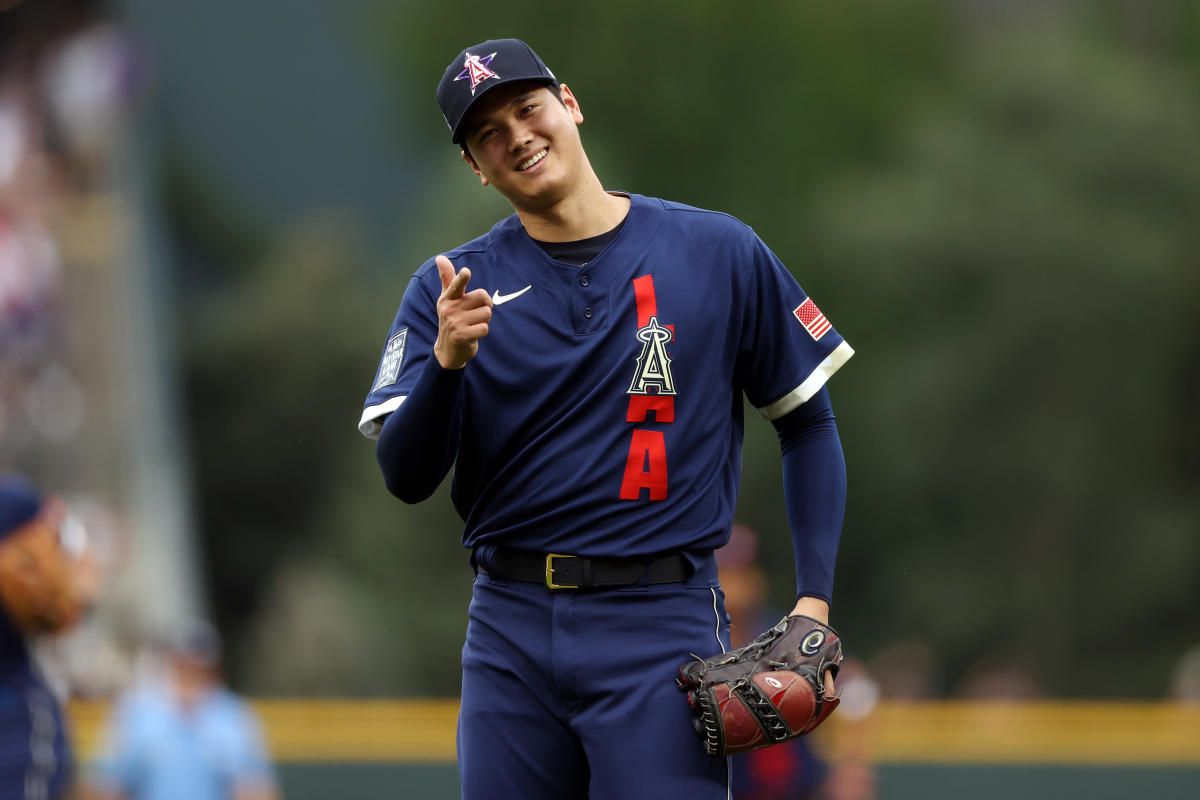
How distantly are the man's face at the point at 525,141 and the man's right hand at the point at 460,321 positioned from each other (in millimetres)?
379

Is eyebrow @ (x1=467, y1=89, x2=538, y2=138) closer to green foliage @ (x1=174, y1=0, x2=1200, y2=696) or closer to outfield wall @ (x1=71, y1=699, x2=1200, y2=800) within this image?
outfield wall @ (x1=71, y1=699, x2=1200, y2=800)

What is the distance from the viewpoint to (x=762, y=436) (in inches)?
974

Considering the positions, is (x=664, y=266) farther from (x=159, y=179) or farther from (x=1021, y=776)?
(x=159, y=179)

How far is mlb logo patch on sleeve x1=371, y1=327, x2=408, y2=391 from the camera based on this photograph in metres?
3.87

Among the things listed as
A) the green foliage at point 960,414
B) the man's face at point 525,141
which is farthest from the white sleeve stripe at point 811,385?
the green foliage at point 960,414

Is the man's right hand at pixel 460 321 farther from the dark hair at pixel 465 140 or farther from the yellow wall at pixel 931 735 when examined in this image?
the yellow wall at pixel 931 735

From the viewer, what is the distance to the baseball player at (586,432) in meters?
3.63

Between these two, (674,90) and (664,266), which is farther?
(674,90)

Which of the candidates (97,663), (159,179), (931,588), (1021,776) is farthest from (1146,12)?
(1021,776)

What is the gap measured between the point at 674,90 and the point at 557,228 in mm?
31477

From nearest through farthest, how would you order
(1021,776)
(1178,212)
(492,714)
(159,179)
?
1. (492,714)
2. (1021,776)
3. (1178,212)
4. (159,179)

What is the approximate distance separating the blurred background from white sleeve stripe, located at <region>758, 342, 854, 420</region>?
16003 mm

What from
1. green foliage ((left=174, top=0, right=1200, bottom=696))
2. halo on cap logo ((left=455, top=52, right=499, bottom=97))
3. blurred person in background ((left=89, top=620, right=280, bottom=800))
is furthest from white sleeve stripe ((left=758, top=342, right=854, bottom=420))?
green foliage ((left=174, top=0, right=1200, bottom=696))

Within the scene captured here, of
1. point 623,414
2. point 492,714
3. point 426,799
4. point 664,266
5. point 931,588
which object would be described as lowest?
point 931,588
